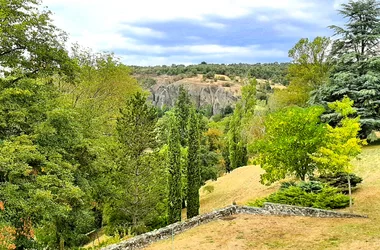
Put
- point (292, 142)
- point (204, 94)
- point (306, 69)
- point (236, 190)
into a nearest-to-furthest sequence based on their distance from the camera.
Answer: point (292, 142), point (236, 190), point (306, 69), point (204, 94)

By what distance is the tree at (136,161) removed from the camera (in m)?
20.8

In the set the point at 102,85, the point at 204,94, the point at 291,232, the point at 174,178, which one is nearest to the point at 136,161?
the point at 174,178

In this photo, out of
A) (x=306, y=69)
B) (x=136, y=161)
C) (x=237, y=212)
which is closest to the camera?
(x=237, y=212)

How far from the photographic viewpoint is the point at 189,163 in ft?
81.7

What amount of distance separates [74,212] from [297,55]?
89.2ft

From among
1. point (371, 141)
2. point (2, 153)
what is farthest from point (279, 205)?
point (371, 141)

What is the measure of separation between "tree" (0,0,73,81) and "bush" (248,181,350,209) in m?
12.4

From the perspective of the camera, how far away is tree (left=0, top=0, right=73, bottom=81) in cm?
1445

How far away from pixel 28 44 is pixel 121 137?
7492 mm

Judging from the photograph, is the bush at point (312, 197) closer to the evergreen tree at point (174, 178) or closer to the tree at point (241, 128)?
the evergreen tree at point (174, 178)

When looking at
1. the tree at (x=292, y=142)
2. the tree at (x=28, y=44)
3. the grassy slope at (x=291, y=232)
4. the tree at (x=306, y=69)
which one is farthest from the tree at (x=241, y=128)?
the tree at (x=28, y=44)

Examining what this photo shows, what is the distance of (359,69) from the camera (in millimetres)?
29688

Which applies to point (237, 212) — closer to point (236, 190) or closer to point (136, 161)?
point (136, 161)

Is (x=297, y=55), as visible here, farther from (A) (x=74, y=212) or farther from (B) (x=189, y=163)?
(A) (x=74, y=212)
